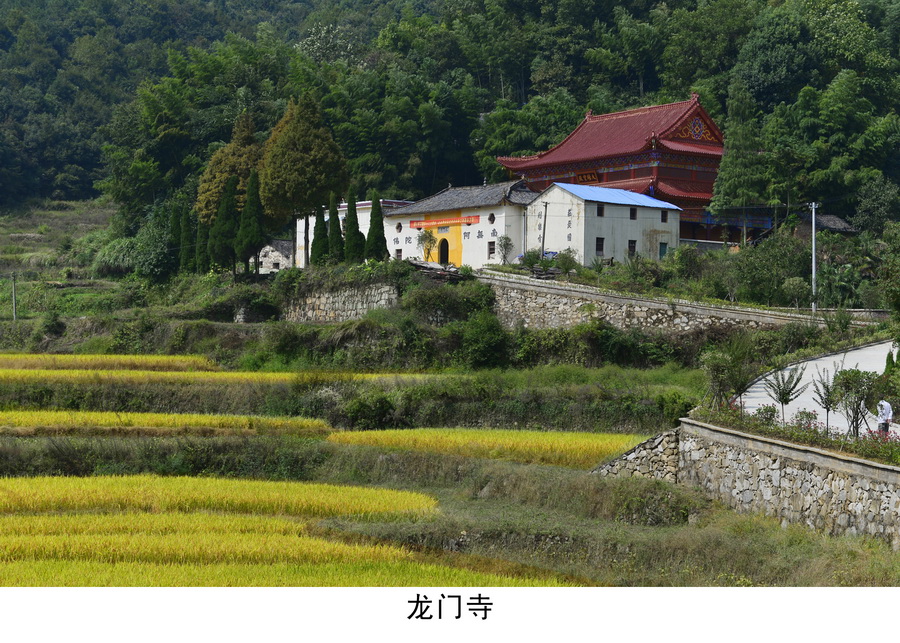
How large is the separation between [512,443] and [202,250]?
26.7 metres

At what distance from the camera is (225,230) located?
143 ft

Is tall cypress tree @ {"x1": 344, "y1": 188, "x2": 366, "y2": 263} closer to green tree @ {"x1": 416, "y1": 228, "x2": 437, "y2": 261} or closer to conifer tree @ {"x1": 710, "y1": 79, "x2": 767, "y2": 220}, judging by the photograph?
green tree @ {"x1": 416, "y1": 228, "x2": 437, "y2": 261}

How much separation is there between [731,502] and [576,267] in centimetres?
1986

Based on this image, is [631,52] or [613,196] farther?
[631,52]

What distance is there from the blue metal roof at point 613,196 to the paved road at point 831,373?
15.1 metres

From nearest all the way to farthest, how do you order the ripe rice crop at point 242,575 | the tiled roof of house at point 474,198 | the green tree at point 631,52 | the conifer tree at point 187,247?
the ripe rice crop at point 242,575, the tiled roof of house at point 474,198, the conifer tree at point 187,247, the green tree at point 631,52

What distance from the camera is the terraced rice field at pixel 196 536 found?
13.3 meters

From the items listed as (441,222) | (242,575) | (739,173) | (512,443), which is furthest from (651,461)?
(739,173)

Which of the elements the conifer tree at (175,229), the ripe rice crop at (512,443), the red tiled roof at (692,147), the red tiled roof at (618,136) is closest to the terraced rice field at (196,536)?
the ripe rice crop at (512,443)

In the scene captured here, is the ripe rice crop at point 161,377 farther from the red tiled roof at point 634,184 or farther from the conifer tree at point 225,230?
the red tiled roof at point 634,184

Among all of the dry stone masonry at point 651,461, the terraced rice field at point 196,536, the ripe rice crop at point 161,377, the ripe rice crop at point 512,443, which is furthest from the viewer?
the ripe rice crop at point 161,377

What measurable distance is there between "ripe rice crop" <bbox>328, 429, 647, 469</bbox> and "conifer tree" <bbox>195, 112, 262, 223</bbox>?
23.6 metres

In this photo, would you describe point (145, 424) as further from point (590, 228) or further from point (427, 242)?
point (427, 242)

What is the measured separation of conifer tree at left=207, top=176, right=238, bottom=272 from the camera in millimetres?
43438
